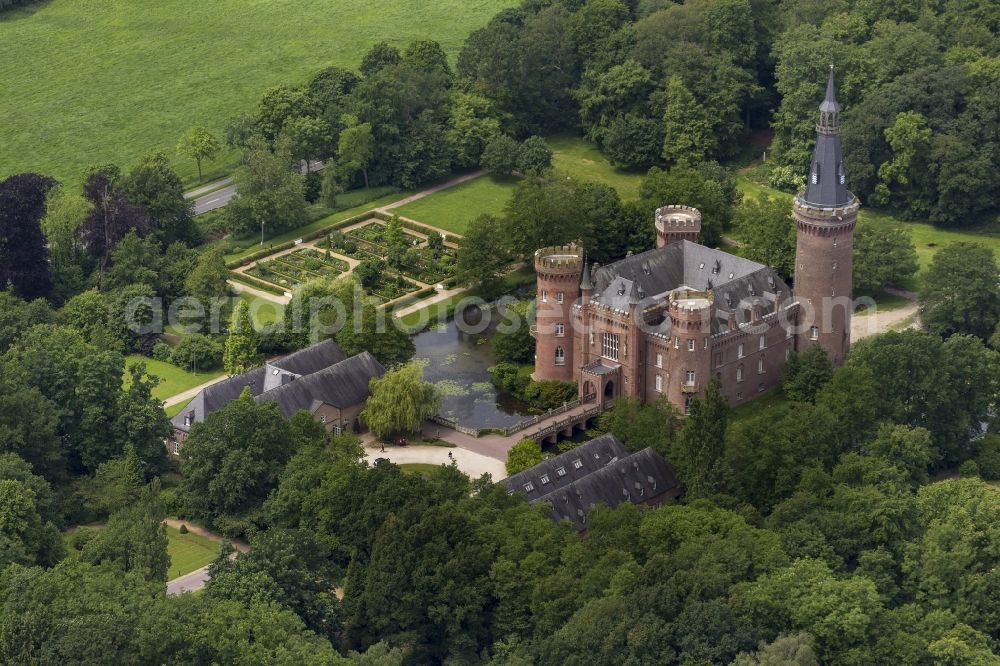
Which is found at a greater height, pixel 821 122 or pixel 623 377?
pixel 821 122

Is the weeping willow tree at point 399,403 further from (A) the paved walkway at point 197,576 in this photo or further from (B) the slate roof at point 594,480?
(A) the paved walkway at point 197,576

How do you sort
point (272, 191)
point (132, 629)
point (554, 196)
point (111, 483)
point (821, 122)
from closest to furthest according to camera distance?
point (132, 629) → point (111, 483) → point (821, 122) → point (554, 196) → point (272, 191)

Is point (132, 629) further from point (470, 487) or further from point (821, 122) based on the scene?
point (821, 122)

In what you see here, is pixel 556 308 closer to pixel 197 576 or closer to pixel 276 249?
pixel 197 576

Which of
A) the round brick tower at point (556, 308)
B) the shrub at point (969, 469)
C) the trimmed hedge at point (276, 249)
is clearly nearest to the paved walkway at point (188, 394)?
the trimmed hedge at point (276, 249)

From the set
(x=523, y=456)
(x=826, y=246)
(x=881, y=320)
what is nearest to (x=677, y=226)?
(x=826, y=246)

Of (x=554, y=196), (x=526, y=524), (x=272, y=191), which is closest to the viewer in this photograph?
(x=526, y=524)

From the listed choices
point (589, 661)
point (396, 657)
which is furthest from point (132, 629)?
point (589, 661)
